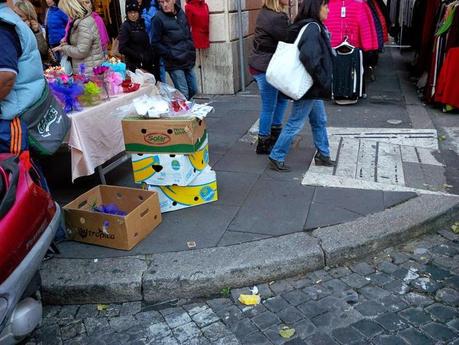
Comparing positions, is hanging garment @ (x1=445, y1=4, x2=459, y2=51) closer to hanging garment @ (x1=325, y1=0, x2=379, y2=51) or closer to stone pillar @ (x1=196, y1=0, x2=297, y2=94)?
hanging garment @ (x1=325, y1=0, x2=379, y2=51)

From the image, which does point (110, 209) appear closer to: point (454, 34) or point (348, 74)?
point (348, 74)

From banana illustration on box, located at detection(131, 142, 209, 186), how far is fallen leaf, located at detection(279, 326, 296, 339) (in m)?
1.47

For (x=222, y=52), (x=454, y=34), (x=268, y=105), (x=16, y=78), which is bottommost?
(x=268, y=105)

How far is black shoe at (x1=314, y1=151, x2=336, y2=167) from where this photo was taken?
15.8 feet

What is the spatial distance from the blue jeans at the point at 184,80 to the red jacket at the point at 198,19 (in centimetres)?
167

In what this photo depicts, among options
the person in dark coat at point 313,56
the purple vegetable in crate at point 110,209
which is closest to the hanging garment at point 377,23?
the person in dark coat at point 313,56

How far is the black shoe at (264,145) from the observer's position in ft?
17.1

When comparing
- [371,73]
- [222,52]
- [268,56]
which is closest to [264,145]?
[268,56]

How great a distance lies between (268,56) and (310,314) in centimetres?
279

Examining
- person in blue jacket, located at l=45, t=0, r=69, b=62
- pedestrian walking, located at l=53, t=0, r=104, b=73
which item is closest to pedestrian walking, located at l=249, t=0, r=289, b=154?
pedestrian walking, located at l=53, t=0, r=104, b=73

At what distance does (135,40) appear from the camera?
6.82 m

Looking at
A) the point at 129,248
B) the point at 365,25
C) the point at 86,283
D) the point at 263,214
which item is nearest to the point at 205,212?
the point at 263,214

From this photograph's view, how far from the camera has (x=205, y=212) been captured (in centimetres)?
400

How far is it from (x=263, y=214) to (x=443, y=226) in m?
1.50
